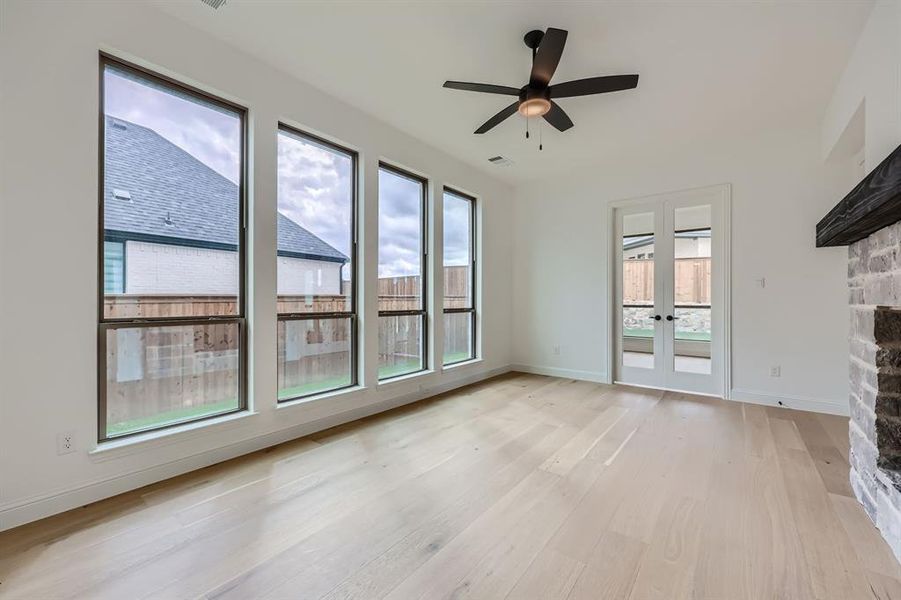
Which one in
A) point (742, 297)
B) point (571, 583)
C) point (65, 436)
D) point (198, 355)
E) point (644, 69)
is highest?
point (644, 69)

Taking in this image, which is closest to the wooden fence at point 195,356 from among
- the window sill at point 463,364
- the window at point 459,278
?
the window at point 459,278

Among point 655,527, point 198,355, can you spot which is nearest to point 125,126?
point 198,355

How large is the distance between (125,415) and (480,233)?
4.52 metres

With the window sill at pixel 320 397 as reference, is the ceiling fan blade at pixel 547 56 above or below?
above

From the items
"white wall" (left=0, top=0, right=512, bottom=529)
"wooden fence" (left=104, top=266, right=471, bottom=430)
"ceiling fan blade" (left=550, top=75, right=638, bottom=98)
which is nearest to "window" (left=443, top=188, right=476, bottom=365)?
"wooden fence" (left=104, top=266, right=471, bottom=430)

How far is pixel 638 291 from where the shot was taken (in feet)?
17.5

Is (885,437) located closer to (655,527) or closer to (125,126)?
(655,527)

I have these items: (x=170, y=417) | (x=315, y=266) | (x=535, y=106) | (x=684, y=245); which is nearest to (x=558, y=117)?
(x=535, y=106)

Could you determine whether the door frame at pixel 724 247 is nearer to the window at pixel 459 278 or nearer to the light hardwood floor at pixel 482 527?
the light hardwood floor at pixel 482 527

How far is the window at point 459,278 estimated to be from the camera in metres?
5.32

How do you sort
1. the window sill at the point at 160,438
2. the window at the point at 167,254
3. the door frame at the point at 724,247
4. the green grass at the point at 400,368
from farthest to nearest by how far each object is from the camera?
the door frame at the point at 724,247, the green grass at the point at 400,368, the window at the point at 167,254, the window sill at the point at 160,438

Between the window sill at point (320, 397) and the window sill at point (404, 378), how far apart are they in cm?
29

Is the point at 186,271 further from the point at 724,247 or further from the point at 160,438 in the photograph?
the point at 724,247

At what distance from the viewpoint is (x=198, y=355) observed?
9.51 feet
